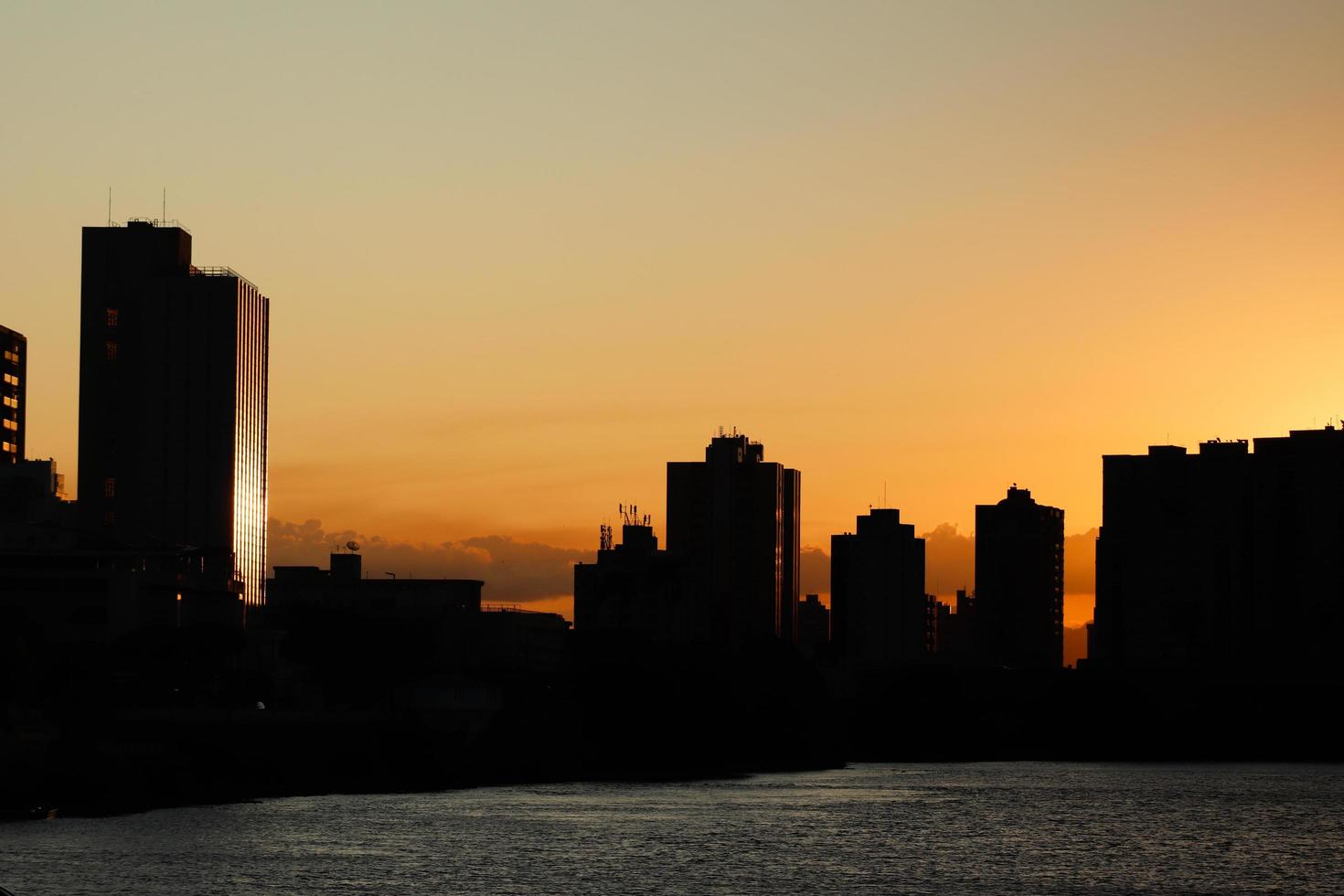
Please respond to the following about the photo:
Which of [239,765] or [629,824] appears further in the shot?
[239,765]

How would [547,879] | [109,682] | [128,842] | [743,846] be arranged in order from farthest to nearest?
1. [109,682]
2. [743,846]
3. [128,842]
4. [547,879]

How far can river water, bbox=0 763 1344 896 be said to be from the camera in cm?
11869

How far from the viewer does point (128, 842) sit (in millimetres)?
131375

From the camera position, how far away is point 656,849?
139250 millimetres

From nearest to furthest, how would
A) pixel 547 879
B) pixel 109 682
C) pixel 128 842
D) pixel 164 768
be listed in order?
pixel 547 879
pixel 128 842
pixel 164 768
pixel 109 682

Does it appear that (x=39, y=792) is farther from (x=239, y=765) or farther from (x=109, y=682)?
(x=109, y=682)

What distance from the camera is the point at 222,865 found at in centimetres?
12131

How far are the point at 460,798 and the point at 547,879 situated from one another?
67055 mm

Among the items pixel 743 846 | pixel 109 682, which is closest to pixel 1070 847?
pixel 743 846

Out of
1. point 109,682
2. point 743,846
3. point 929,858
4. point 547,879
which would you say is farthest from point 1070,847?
point 109,682

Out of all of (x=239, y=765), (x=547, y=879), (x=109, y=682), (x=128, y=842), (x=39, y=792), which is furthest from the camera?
(x=109, y=682)

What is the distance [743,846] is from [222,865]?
3899 cm

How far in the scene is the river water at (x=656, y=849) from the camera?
389ft

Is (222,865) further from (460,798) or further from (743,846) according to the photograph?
(460,798)
